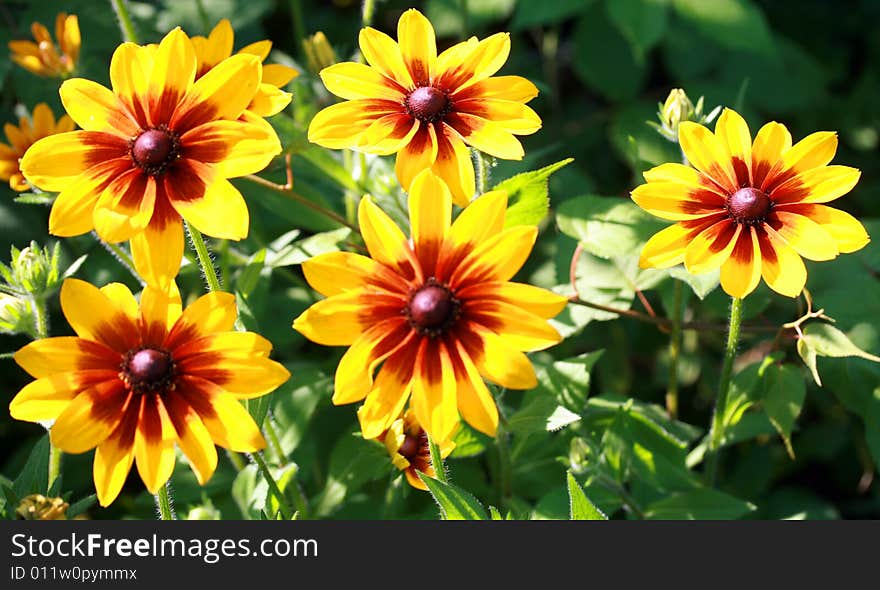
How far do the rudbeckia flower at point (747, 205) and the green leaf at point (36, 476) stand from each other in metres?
0.91

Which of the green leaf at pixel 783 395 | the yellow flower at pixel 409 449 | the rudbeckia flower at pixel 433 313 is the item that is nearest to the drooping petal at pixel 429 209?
the rudbeckia flower at pixel 433 313

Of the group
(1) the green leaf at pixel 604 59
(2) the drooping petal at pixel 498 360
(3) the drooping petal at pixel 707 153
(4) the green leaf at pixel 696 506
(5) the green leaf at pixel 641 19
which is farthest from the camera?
(1) the green leaf at pixel 604 59

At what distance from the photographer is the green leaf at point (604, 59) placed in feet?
8.91

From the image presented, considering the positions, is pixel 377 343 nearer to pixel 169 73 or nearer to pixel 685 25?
pixel 169 73

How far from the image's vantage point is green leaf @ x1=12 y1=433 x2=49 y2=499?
1.46 m

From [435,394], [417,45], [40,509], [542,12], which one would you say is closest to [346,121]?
[417,45]

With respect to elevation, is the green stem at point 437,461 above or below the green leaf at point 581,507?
above

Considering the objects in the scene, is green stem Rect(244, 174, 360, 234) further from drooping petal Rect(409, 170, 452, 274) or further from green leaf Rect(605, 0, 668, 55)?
green leaf Rect(605, 0, 668, 55)

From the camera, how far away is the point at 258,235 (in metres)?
2.09

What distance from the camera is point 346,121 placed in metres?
1.39

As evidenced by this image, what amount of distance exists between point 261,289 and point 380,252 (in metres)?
0.69

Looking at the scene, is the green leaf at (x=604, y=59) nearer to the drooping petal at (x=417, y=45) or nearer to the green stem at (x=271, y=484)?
the drooping petal at (x=417, y=45)

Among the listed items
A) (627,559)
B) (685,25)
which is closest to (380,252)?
(627,559)

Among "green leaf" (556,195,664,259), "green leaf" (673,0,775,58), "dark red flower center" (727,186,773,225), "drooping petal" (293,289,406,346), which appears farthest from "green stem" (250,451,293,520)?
"green leaf" (673,0,775,58)
